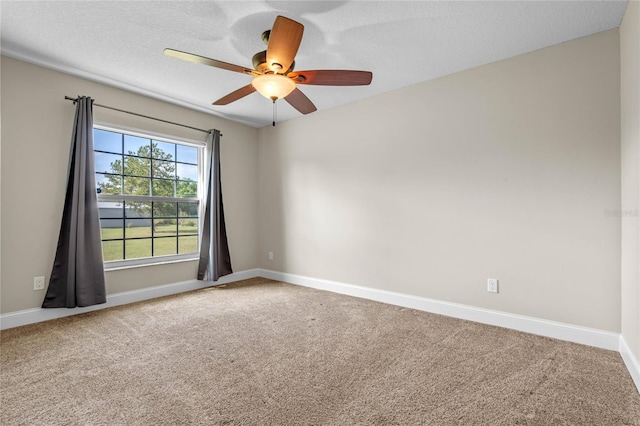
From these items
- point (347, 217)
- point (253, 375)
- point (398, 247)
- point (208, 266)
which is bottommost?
point (253, 375)

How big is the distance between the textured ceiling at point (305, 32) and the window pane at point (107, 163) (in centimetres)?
82

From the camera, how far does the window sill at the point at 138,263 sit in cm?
342

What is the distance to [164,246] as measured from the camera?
3.95 metres

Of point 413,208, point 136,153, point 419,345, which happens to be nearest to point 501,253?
point 413,208

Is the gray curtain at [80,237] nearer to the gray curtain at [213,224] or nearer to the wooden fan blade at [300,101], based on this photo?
the gray curtain at [213,224]

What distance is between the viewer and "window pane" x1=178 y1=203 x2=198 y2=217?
416 cm

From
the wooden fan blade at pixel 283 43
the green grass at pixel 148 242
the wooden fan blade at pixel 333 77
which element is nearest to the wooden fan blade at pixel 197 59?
the wooden fan blade at pixel 283 43

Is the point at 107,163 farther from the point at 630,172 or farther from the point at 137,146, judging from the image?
the point at 630,172

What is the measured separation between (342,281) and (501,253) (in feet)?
6.11

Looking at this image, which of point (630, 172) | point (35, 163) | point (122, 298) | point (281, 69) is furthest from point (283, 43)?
point (122, 298)

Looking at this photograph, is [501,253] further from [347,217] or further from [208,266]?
[208,266]

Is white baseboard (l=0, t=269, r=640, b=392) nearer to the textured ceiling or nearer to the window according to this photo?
the window

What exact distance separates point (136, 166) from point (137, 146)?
0.24 metres

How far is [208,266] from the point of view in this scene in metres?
4.20
